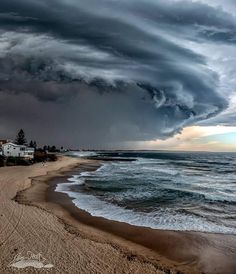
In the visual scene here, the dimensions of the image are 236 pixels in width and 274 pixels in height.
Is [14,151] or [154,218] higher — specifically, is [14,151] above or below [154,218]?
above

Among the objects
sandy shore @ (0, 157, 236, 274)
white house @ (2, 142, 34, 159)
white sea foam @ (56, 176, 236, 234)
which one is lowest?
sandy shore @ (0, 157, 236, 274)

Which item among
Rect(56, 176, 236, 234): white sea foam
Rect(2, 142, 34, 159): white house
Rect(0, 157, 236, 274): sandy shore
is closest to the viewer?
Rect(0, 157, 236, 274): sandy shore

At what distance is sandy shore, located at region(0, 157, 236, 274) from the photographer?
1309cm

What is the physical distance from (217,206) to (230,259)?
12401 mm

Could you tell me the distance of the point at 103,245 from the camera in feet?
50.9

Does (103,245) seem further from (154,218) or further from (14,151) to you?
(14,151)

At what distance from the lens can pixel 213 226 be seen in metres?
19.8

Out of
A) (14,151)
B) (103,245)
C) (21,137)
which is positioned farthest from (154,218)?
(21,137)

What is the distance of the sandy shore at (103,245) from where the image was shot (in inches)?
515

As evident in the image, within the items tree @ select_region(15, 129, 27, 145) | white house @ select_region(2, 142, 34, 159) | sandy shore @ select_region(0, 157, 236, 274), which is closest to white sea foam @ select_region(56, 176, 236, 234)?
sandy shore @ select_region(0, 157, 236, 274)

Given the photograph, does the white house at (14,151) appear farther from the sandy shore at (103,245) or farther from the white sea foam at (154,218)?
the sandy shore at (103,245)

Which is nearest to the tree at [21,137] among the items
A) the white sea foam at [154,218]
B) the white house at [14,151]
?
the white house at [14,151]

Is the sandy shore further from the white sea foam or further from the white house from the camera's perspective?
the white house

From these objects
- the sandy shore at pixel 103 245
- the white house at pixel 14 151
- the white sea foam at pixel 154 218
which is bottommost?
Answer: the sandy shore at pixel 103 245
